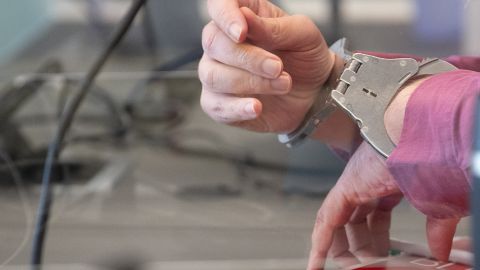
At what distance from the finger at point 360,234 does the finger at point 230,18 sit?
140 mm

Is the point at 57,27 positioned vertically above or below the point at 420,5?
below

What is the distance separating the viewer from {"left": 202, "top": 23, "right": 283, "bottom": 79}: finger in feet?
1.54

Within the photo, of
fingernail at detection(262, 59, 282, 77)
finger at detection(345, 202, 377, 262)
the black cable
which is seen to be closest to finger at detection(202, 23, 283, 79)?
fingernail at detection(262, 59, 282, 77)

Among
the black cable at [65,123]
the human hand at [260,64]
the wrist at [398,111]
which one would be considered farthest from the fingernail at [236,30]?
the black cable at [65,123]

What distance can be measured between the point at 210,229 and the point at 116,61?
0.50 m

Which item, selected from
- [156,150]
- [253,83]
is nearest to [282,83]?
[253,83]

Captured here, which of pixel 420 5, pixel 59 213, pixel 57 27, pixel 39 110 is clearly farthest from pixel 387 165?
pixel 57 27

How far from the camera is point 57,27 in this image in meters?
1.35

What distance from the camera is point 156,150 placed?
981 mm

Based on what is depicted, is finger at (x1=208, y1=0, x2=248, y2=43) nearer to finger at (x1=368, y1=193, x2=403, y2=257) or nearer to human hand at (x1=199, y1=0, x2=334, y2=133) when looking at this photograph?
human hand at (x1=199, y1=0, x2=334, y2=133)

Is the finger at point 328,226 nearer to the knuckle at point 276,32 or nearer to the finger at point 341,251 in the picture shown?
the finger at point 341,251

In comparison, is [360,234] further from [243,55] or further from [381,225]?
[243,55]

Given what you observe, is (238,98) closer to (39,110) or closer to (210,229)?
(210,229)

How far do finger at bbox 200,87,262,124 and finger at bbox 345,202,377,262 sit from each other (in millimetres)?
96
